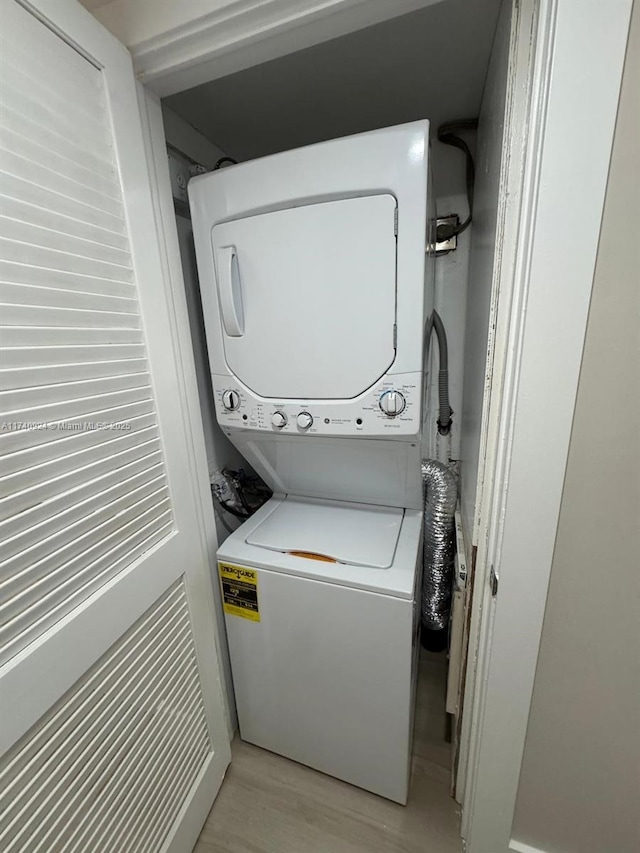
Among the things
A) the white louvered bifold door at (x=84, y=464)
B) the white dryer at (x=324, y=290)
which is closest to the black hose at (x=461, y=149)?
the white dryer at (x=324, y=290)

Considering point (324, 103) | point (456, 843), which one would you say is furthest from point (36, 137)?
point (456, 843)

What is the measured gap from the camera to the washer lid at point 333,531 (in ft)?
3.68

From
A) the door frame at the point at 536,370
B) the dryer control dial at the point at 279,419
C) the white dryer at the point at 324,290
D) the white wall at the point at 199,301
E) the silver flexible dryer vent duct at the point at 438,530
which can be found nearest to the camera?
the door frame at the point at 536,370

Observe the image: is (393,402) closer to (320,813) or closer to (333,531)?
(333,531)

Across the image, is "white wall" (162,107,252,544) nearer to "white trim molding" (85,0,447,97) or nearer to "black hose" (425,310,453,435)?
"white trim molding" (85,0,447,97)

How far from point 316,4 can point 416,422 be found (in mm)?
943

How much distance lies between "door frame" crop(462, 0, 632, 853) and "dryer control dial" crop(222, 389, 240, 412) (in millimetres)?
731

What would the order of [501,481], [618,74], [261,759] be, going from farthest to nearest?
[261,759] → [501,481] → [618,74]

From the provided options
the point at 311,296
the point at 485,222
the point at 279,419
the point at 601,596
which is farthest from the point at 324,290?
the point at 601,596

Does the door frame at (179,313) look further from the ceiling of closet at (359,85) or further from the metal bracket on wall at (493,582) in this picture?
the metal bracket on wall at (493,582)

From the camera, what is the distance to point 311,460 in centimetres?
128

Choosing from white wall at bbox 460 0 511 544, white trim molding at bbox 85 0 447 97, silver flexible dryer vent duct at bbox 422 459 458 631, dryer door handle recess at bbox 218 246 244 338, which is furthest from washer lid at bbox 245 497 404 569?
white trim molding at bbox 85 0 447 97

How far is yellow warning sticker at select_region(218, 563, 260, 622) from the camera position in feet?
3.80

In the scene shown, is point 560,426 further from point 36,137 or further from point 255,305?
point 36,137
